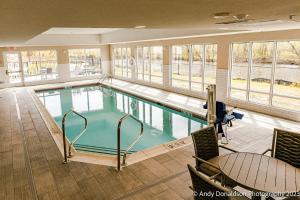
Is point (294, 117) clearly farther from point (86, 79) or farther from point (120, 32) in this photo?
point (86, 79)

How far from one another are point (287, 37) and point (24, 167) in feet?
23.4

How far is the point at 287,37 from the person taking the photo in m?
6.36

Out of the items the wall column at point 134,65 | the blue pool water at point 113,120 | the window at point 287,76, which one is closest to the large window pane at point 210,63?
the blue pool water at point 113,120

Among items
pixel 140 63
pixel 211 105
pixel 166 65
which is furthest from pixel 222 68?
pixel 140 63

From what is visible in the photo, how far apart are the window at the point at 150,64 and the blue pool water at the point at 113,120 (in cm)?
203

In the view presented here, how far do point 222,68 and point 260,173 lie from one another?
6.34 metres

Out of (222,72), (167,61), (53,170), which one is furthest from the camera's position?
(167,61)

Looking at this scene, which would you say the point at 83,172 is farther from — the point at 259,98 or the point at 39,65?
the point at 39,65

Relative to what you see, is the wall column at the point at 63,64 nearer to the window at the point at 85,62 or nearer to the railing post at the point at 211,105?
the window at the point at 85,62

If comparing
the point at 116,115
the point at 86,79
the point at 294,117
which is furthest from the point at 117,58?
the point at 294,117

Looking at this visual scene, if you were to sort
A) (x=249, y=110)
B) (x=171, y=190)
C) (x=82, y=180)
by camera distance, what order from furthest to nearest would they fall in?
1. (x=249, y=110)
2. (x=82, y=180)
3. (x=171, y=190)

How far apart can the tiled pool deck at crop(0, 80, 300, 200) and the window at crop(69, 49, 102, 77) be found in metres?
10.1

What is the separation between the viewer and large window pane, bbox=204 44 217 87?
28.7ft

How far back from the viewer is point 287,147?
9.48 ft
